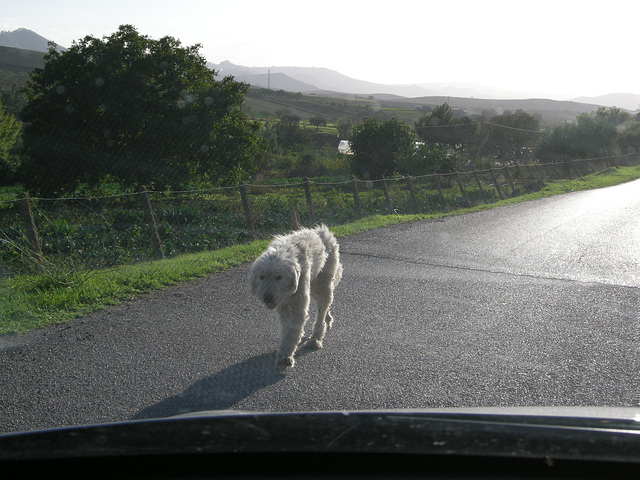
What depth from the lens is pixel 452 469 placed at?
5.63 ft

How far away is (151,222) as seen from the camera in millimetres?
10609

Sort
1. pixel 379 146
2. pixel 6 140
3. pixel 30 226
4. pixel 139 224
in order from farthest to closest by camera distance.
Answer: pixel 6 140
pixel 379 146
pixel 139 224
pixel 30 226

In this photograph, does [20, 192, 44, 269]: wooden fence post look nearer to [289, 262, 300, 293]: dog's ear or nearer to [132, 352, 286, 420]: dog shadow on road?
[132, 352, 286, 420]: dog shadow on road

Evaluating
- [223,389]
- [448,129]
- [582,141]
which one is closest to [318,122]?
[448,129]

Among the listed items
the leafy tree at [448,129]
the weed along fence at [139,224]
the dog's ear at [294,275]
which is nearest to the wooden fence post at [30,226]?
the weed along fence at [139,224]

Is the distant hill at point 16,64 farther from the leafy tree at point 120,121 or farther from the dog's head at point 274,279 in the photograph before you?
the dog's head at point 274,279

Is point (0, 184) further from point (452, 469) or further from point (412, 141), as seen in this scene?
point (452, 469)

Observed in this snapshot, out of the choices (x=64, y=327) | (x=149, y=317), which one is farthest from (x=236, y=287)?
(x=64, y=327)

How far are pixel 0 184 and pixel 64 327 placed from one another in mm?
36449

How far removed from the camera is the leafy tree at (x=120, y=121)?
23578 millimetres

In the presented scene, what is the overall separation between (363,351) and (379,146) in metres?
35.4

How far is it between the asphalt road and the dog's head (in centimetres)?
66

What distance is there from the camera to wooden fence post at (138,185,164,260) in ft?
34.8

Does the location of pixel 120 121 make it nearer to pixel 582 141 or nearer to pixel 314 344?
pixel 314 344
